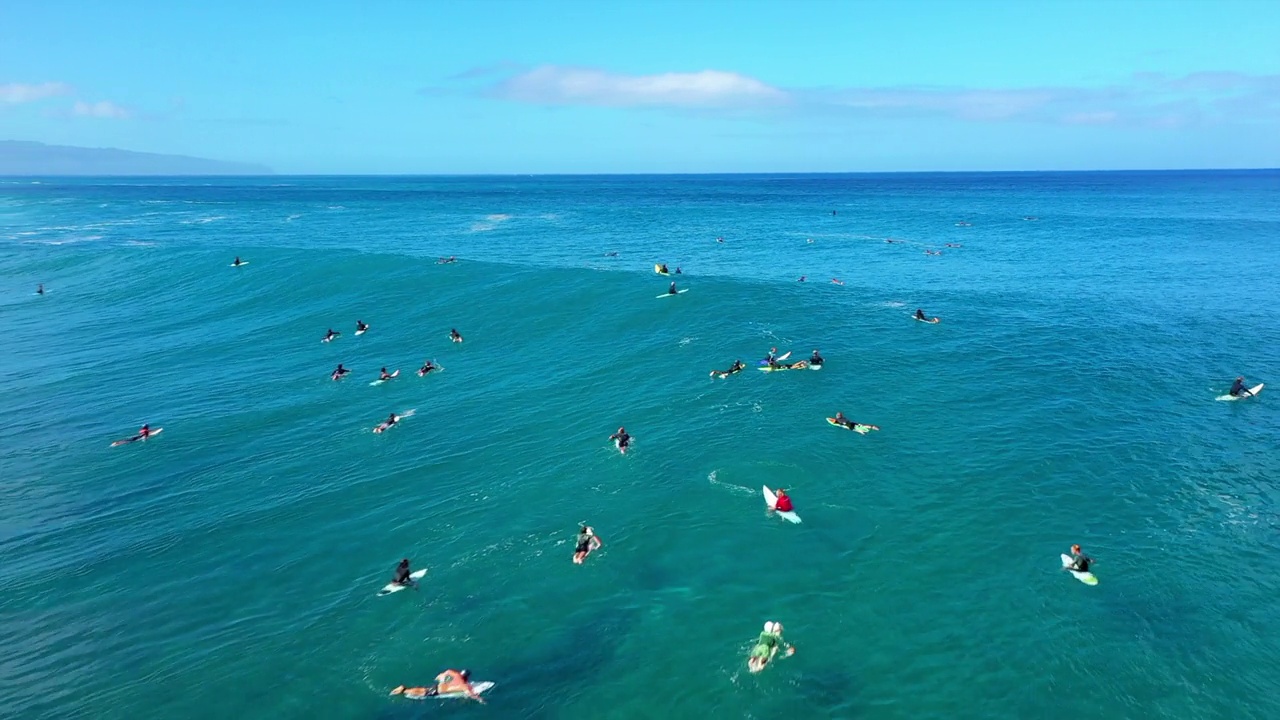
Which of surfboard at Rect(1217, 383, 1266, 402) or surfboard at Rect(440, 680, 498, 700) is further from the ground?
surfboard at Rect(1217, 383, 1266, 402)

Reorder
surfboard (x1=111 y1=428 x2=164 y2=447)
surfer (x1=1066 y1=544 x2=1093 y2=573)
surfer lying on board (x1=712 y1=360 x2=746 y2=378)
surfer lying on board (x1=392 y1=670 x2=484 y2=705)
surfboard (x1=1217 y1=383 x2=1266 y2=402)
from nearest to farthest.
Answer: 1. surfer lying on board (x1=392 y1=670 x2=484 y2=705)
2. surfer (x1=1066 y1=544 x2=1093 y2=573)
3. surfboard (x1=111 y1=428 x2=164 y2=447)
4. surfboard (x1=1217 y1=383 x2=1266 y2=402)
5. surfer lying on board (x1=712 y1=360 x2=746 y2=378)

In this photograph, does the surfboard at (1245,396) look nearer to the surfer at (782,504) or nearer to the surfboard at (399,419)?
the surfer at (782,504)

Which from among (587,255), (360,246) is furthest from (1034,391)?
(360,246)

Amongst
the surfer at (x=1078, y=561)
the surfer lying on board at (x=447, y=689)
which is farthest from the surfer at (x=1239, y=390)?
the surfer lying on board at (x=447, y=689)

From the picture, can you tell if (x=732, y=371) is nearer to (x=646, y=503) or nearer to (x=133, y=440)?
(x=646, y=503)

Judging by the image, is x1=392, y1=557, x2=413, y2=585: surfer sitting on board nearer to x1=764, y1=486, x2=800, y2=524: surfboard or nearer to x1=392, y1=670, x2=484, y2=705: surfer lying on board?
x1=392, y1=670, x2=484, y2=705: surfer lying on board

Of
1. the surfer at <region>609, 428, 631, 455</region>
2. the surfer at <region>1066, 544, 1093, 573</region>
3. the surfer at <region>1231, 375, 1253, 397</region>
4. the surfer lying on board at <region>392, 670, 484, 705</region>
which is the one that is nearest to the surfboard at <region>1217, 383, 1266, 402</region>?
the surfer at <region>1231, 375, 1253, 397</region>

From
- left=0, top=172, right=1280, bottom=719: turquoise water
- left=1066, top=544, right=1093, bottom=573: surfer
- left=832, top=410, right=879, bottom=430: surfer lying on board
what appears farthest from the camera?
left=832, top=410, right=879, bottom=430: surfer lying on board
